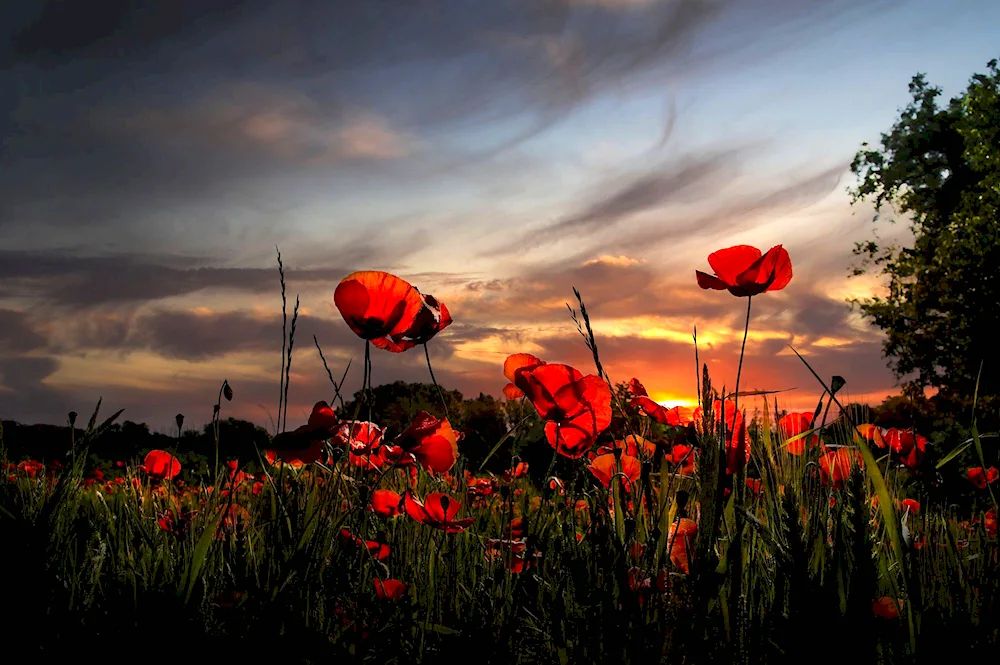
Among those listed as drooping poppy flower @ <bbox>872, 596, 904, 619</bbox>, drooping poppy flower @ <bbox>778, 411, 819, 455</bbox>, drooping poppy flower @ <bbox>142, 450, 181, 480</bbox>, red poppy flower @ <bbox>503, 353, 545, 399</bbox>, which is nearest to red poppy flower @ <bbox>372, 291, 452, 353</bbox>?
red poppy flower @ <bbox>503, 353, 545, 399</bbox>

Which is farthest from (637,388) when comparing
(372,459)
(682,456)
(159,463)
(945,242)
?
(945,242)

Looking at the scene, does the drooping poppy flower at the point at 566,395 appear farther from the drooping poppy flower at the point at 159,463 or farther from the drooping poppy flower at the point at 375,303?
the drooping poppy flower at the point at 159,463

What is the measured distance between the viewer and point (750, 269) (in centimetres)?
211

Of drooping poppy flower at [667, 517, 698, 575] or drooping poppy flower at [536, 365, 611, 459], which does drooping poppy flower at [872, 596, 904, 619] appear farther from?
drooping poppy flower at [536, 365, 611, 459]

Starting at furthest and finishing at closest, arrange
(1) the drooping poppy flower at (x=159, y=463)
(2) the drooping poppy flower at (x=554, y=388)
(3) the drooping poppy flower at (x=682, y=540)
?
1. (1) the drooping poppy flower at (x=159, y=463)
2. (3) the drooping poppy flower at (x=682, y=540)
3. (2) the drooping poppy flower at (x=554, y=388)

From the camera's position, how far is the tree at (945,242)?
1789 cm

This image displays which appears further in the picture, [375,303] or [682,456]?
[682,456]

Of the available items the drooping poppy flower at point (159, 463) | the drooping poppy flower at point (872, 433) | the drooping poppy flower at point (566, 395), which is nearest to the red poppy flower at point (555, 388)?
the drooping poppy flower at point (566, 395)

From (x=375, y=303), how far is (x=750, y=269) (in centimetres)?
97

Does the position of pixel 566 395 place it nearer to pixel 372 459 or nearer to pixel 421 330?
pixel 421 330

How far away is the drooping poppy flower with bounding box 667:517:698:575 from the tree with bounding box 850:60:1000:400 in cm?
1512

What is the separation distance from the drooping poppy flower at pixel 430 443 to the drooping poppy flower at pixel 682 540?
554 millimetres

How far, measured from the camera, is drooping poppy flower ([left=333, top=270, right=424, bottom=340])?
5.95 ft

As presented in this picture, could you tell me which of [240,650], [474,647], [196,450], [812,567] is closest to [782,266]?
[812,567]
